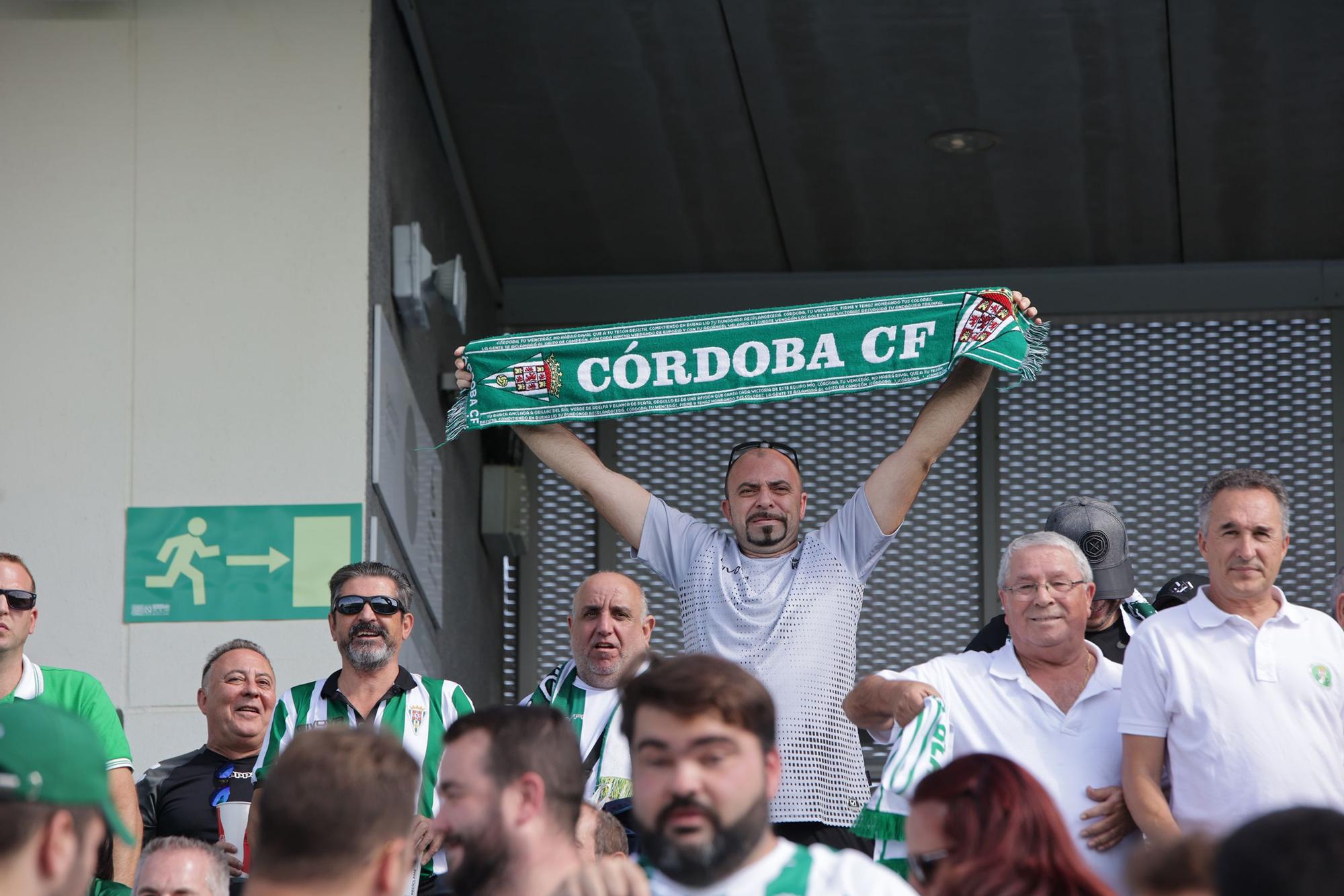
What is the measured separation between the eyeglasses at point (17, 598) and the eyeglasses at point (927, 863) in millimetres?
3307

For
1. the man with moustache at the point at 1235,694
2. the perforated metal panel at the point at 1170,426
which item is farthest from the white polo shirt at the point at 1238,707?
the perforated metal panel at the point at 1170,426

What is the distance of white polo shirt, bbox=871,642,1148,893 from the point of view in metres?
4.45

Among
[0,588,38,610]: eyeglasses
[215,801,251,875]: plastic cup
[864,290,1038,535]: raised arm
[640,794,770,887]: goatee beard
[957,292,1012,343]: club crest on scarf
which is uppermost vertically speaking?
[957,292,1012,343]: club crest on scarf

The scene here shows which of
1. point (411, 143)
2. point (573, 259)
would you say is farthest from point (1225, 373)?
point (411, 143)

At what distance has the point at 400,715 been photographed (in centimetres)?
531

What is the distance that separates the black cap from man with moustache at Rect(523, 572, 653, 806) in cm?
161

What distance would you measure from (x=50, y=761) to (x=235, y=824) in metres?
2.91

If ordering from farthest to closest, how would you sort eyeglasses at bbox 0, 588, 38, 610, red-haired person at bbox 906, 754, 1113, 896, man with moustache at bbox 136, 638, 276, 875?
man with moustache at bbox 136, 638, 276, 875 < eyeglasses at bbox 0, 588, 38, 610 < red-haired person at bbox 906, 754, 1113, 896

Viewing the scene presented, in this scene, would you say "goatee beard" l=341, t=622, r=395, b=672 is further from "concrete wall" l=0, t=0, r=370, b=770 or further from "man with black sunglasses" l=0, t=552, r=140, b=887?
"concrete wall" l=0, t=0, r=370, b=770

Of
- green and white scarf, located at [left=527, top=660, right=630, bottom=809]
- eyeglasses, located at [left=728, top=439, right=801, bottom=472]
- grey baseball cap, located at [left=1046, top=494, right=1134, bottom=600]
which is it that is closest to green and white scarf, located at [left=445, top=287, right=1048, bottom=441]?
eyeglasses, located at [left=728, top=439, right=801, bottom=472]

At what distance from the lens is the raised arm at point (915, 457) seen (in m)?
5.35

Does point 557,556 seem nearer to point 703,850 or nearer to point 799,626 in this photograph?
point 799,626

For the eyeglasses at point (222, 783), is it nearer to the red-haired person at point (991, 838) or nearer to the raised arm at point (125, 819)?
the raised arm at point (125, 819)

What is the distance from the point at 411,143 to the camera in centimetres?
790
